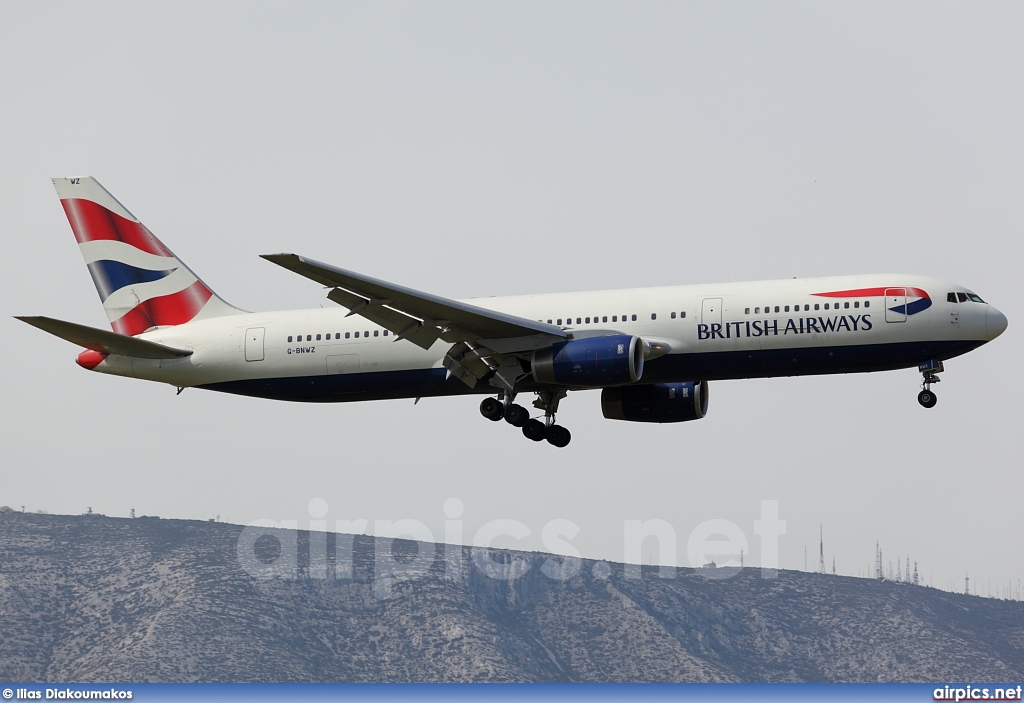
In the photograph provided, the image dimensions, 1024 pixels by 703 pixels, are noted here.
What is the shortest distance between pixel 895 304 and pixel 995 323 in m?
3.36

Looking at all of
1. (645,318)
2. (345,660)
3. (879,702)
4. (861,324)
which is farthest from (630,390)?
(345,660)

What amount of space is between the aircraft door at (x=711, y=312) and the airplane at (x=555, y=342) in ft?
0.15

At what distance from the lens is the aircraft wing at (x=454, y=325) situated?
139 ft

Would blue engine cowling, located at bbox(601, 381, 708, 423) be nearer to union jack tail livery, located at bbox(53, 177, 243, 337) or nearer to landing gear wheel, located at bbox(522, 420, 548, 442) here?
landing gear wheel, located at bbox(522, 420, 548, 442)

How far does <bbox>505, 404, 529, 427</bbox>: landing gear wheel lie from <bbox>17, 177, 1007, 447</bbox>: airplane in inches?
1.9

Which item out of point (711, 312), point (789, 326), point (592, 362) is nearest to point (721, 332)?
point (711, 312)

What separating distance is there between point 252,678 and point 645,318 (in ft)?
455

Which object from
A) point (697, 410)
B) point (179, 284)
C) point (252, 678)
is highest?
point (179, 284)

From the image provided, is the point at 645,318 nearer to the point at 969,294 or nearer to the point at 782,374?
the point at 782,374

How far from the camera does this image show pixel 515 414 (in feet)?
161

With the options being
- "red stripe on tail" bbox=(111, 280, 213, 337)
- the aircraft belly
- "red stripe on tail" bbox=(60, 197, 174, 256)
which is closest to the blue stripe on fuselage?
the aircraft belly

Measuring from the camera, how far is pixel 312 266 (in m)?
39.7

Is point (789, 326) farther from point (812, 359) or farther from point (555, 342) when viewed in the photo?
point (555, 342)

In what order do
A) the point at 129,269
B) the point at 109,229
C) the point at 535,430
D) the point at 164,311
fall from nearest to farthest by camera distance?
the point at 535,430 < the point at 164,311 < the point at 129,269 < the point at 109,229
